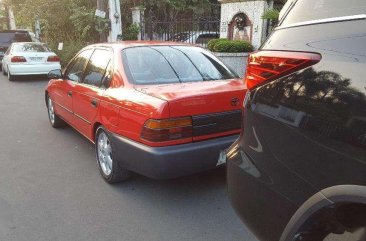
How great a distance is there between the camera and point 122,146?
3660mm

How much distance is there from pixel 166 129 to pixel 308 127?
1.82 metres

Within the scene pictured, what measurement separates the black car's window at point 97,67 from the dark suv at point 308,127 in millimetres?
2632

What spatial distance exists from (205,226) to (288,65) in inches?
75.2

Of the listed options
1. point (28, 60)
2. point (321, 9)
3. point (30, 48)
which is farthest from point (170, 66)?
point (30, 48)

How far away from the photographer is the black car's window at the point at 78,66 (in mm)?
4952

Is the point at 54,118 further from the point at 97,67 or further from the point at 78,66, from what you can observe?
the point at 97,67

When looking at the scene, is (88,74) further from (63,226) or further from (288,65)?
(288,65)

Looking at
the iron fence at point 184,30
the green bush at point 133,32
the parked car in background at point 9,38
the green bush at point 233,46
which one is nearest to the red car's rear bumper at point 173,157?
the green bush at point 233,46

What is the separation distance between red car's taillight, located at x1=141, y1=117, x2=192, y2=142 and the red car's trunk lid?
6cm

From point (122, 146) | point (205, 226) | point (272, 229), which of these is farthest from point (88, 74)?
point (272, 229)

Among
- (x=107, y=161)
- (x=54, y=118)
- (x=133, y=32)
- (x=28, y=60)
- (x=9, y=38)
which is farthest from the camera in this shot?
(x=9, y=38)

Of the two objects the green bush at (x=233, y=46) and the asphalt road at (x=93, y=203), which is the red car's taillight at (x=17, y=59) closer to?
the green bush at (x=233, y=46)

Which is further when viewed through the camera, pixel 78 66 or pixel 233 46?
pixel 233 46

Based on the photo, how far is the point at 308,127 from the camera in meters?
1.64
